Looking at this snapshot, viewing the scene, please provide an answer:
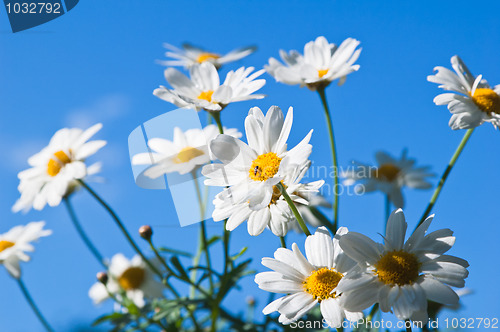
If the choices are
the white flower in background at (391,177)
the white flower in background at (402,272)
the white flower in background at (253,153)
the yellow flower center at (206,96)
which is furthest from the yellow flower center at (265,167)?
the white flower in background at (391,177)

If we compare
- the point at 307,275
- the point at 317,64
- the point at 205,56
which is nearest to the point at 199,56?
the point at 205,56

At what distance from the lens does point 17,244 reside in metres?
0.96

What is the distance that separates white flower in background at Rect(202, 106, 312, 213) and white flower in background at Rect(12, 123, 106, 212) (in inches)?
12.9

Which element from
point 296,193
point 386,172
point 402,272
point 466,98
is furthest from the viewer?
point 386,172

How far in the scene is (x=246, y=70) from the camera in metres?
0.72

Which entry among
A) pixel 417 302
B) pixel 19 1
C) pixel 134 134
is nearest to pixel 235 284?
pixel 134 134

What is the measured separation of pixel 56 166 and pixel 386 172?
64 cm

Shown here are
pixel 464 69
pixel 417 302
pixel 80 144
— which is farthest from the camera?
pixel 80 144

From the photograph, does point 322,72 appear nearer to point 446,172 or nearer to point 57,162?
point 446,172

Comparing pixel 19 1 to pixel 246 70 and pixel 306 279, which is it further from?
pixel 306 279

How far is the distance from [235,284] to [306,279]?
29cm

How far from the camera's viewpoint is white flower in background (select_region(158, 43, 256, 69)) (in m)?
1.04

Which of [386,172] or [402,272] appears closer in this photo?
[402,272]

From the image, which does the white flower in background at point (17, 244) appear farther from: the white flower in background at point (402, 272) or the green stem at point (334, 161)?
the white flower in background at point (402, 272)
